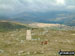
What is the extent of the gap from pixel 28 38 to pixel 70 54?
1551 inches

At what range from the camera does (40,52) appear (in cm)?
5331

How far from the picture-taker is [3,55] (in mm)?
50375

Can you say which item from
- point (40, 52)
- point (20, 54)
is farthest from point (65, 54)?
point (20, 54)

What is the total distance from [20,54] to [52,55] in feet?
32.4

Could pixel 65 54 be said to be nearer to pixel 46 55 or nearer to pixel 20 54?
pixel 46 55

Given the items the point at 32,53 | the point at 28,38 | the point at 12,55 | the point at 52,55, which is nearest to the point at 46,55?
the point at 52,55

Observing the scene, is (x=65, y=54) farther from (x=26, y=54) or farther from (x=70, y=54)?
(x=26, y=54)

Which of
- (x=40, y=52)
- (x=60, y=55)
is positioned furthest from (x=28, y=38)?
(x=60, y=55)

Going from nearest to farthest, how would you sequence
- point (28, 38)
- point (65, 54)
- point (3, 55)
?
point (65, 54)
point (3, 55)
point (28, 38)

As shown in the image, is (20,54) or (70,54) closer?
(70,54)

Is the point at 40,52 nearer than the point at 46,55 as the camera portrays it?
No

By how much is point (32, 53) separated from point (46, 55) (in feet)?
17.9

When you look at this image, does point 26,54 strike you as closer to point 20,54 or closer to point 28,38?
point 20,54

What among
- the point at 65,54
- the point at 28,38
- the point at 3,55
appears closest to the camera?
the point at 65,54
